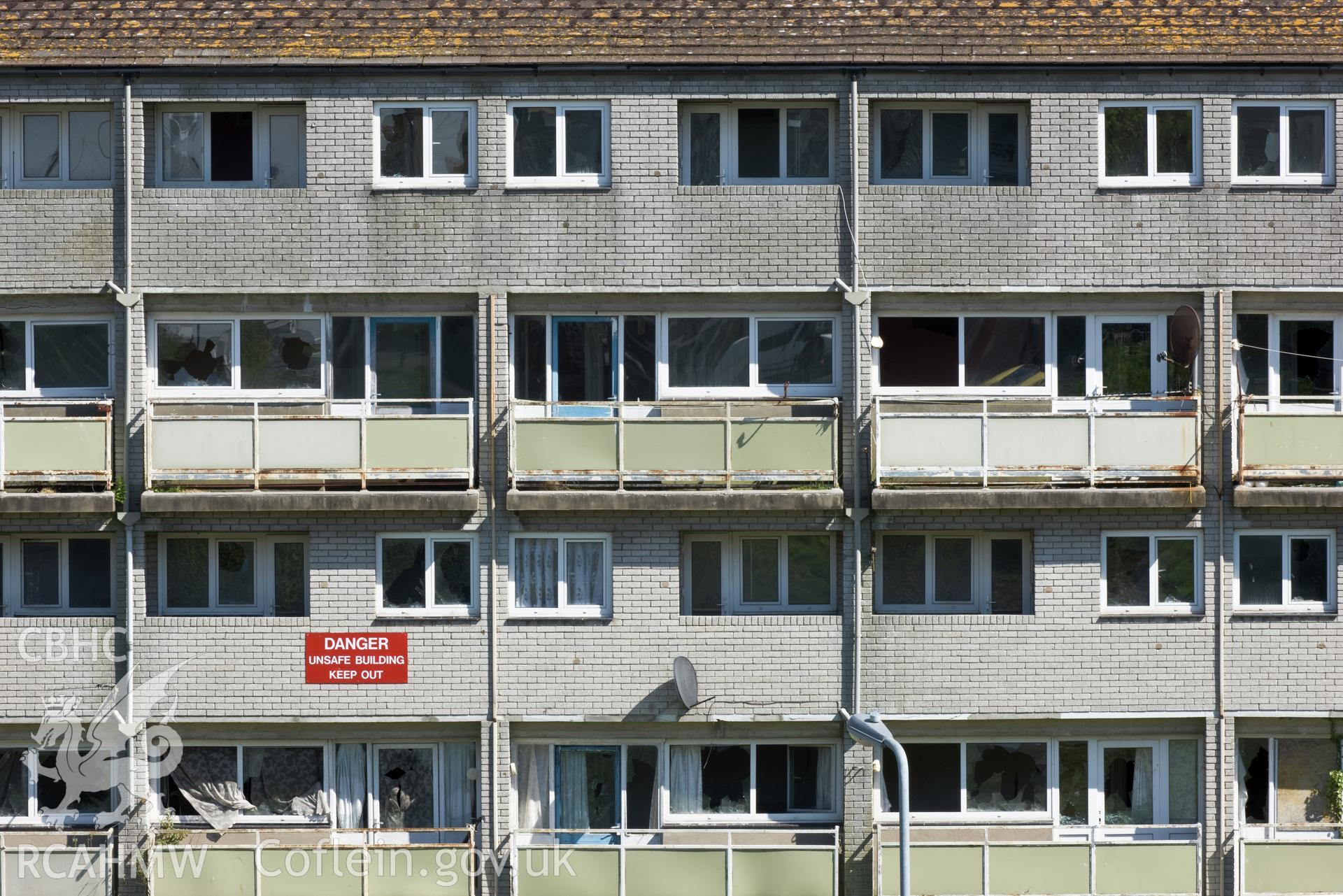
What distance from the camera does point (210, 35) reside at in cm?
1780

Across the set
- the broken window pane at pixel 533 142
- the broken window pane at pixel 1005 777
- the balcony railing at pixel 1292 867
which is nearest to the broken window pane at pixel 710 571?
the broken window pane at pixel 1005 777

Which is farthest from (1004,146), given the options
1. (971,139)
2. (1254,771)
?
(1254,771)

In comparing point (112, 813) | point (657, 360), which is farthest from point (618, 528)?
point (112, 813)

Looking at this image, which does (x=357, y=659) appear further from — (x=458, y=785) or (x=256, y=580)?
(x=458, y=785)

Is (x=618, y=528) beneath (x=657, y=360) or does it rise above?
beneath

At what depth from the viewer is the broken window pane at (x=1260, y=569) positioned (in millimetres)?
17703

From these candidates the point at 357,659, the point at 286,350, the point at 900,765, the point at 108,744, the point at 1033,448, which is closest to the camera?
the point at 900,765

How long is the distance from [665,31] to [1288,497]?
9.25 m

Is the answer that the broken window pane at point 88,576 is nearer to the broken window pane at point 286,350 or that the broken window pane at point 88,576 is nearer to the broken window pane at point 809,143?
the broken window pane at point 286,350

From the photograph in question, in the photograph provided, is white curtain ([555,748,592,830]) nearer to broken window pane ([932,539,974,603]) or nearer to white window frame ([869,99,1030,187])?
broken window pane ([932,539,974,603])

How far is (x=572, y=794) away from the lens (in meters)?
17.9

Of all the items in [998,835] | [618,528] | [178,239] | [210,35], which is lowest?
[998,835]

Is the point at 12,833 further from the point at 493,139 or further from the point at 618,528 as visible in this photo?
the point at 493,139

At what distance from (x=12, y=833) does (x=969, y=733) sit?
11585mm
